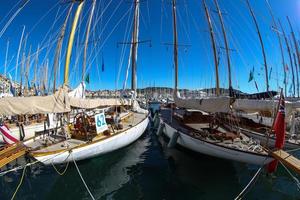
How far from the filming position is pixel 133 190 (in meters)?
11.8

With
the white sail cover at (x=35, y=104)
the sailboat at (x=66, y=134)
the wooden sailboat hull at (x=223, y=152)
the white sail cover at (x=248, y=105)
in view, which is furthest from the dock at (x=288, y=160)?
the white sail cover at (x=35, y=104)

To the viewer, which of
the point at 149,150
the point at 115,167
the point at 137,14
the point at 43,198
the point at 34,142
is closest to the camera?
the point at 43,198

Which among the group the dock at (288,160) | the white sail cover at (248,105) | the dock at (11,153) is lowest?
the dock at (288,160)

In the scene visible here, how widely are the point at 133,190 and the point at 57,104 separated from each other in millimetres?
5205

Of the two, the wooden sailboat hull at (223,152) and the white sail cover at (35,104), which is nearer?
the white sail cover at (35,104)

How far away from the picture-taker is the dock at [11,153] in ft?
29.4

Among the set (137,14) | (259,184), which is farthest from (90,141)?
(137,14)

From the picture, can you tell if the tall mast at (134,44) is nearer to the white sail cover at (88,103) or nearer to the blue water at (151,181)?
the white sail cover at (88,103)

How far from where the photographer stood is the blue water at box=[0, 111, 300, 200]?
11164mm

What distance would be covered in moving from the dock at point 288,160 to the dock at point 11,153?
30.9 ft

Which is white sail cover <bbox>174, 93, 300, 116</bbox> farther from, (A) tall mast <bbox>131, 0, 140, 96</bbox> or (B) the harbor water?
(A) tall mast <bbox>131, 0, 140, 96</bbox>

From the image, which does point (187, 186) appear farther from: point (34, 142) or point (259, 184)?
point (34, 142)

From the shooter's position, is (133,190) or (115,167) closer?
(133,190)

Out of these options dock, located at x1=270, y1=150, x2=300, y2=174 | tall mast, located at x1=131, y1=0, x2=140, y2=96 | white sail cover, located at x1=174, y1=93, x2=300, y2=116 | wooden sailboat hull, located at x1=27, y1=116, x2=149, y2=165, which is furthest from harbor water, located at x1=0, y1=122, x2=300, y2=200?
tall mast, located at x1=131, y1=0, x2=140, y2=96
